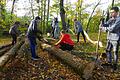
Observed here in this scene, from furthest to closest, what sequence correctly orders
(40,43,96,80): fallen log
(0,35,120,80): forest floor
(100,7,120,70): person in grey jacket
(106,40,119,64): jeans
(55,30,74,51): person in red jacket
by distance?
(55,30,74,51): person in red jacket
(106,40,119,64): jeans
(100,7,120,70): person in grey jacket
(0,35,120,80): forest floor
(40,43,96,80): fallen log

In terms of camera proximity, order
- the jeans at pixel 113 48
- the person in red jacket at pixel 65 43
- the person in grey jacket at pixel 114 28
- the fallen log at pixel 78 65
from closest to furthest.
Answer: the fallen log at pixel 78 65 → the person in grey jacket at pixel 114 28 → the jeans at pixel 113 48 → the person in red jacket at pixel 65 43

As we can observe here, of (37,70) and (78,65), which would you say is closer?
(78,65)

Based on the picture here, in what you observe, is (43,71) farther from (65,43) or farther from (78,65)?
(65,43)

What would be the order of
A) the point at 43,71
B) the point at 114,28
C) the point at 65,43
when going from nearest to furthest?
the point at 114,28 < the point at 43,71 < the point at 65,43

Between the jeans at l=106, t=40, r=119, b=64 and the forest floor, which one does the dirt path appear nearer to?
the forest floor

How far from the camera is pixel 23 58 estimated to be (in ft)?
41.3

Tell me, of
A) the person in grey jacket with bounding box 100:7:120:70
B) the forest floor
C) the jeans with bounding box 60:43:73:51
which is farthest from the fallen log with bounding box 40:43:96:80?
the jeans with bounding box 60:43:73:51

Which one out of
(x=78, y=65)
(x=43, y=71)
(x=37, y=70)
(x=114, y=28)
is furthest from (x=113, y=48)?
(x=37, y=70)

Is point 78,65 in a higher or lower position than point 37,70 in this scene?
higher

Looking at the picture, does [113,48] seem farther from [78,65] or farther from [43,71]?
[43,71]

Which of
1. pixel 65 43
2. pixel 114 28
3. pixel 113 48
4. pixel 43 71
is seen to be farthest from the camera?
pixel 65 43

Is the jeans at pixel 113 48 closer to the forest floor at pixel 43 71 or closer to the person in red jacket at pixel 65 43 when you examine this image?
the forest floor at pixel 43 71

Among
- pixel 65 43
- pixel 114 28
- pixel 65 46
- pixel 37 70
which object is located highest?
pixel 114 28

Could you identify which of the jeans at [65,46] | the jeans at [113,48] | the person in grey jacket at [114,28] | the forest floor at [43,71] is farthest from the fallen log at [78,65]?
the jeans at [65,46]
